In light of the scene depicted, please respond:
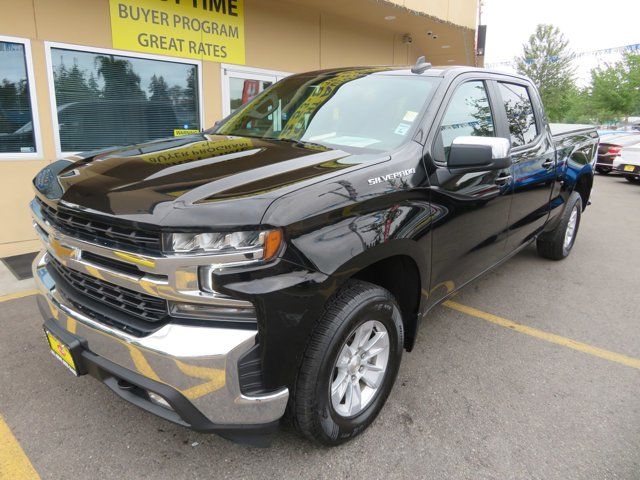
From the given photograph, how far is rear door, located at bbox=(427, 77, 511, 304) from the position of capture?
2.74m

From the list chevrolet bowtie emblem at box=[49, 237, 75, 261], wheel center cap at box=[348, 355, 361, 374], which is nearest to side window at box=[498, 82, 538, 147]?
wheel center cap at box=[348, 355, 361, 374]

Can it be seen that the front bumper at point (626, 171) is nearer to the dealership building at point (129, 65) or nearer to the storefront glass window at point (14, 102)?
the dealership building at point (129, 65)

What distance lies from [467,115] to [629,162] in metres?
12.0

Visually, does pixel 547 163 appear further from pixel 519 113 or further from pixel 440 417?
pixel 440 417

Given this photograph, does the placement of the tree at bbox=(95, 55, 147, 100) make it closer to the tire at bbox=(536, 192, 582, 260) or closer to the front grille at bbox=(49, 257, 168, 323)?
the front grille at bbox=(49, 257, 168, 323)

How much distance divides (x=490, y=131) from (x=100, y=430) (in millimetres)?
3154

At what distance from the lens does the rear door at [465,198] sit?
2.74 meters

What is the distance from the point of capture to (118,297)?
2027 millimetres

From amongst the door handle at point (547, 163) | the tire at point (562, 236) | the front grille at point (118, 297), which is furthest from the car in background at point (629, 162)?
the front grille at point (118, 297)

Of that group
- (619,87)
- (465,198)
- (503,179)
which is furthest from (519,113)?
(619,87)

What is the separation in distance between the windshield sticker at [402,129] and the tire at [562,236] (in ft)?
10.9

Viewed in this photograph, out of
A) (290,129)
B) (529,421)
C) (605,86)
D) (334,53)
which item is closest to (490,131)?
(290,129)

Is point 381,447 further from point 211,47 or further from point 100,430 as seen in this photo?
point 211,47

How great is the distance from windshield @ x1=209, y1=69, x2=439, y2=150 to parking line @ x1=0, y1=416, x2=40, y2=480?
7.19ft
